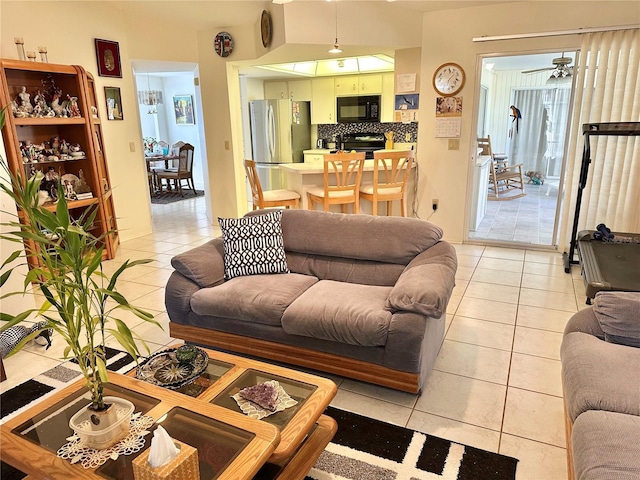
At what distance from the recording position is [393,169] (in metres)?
4.48

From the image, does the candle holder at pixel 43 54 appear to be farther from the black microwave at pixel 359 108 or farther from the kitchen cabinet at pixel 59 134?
the black microwave at pixel 359 108

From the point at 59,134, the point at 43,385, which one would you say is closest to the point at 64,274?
the point at 43,385

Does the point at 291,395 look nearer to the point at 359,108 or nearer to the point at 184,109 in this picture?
the point at 359,108

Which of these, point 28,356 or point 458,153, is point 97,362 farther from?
point 458,153

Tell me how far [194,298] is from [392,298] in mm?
1177

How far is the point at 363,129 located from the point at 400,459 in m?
6.06

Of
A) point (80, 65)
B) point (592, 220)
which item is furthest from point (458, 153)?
point (80, 65)

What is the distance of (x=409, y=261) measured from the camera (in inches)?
106

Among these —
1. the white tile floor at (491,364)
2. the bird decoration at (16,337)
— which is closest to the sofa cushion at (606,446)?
the white tile floor at (491,364)

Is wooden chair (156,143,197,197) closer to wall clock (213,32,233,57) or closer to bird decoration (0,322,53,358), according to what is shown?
wall clock (213,32,233,57)

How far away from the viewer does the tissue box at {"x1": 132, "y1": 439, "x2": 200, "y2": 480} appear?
1.15 metres

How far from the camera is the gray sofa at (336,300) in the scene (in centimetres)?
214

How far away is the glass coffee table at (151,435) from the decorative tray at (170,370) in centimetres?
8

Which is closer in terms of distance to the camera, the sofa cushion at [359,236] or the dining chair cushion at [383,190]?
the sofa cushion at [359,236]
